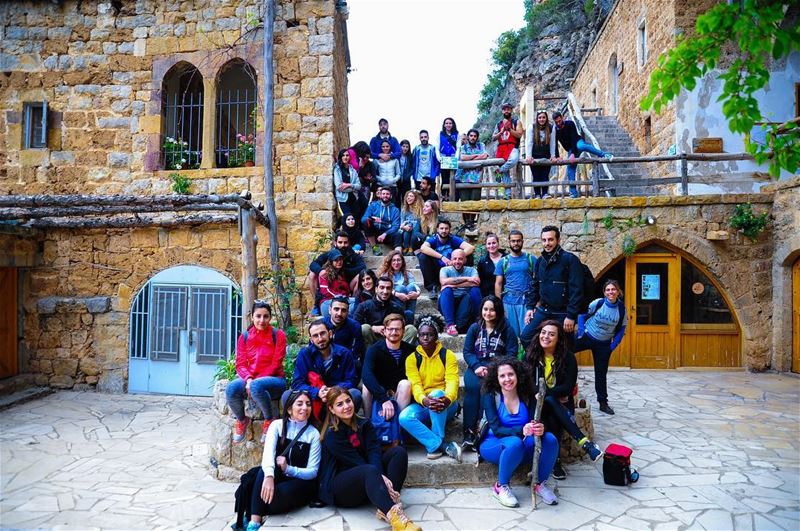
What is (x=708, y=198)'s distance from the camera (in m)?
8.39

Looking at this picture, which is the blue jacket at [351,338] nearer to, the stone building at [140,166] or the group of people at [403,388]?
the group of people at [403,388]

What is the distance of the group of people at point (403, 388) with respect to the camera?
3.90 m

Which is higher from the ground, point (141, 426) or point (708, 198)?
point (708, 198)

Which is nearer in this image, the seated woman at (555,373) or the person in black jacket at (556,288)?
the seated woman at (555,373)

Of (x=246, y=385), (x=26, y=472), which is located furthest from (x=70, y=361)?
(x=246, y=385)

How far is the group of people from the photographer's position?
3.90m

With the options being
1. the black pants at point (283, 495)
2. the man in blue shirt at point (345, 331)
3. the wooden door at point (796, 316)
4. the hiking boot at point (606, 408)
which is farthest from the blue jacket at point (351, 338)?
the wooden door at point (796, 316)

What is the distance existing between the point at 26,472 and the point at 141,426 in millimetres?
1512

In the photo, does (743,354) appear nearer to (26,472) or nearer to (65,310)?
(26,472)

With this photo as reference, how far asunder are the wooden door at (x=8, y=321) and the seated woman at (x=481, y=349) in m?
7.65

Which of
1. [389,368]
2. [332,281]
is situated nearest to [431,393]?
[389,368]

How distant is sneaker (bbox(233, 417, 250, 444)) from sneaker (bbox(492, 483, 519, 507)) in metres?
2.28

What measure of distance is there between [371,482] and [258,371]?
1.62m

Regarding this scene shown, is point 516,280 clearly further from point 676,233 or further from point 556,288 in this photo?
point 676,233
